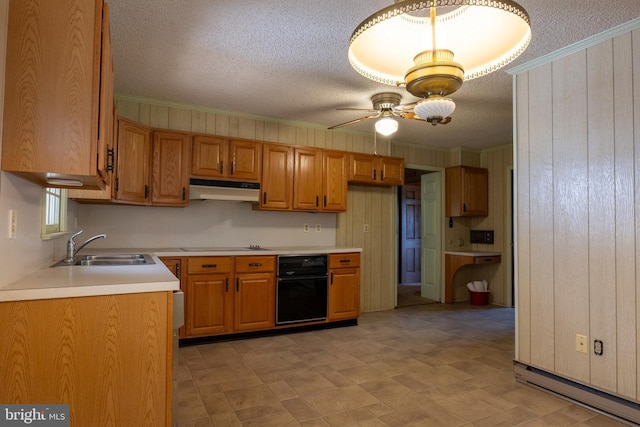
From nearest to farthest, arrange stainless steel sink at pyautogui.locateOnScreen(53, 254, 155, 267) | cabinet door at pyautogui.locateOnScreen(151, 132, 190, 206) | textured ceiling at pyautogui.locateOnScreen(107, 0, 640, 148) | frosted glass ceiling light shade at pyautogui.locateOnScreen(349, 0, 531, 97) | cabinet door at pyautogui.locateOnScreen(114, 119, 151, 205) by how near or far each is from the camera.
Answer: frosted glass ceiling light shade at pyautogui.locateOnScreen(349, 0, 531, 97)
textured ceiling at pyautogui.locateOnScreen(107, 0, 640, 148)
stainless steel sink at pyautogui.locateOnScreen(53, 254, 155, 267)
cabinet door at pyautogui.locateOnScreen(114, 119, 151, 205)
cabinet door at pyautogui.locateOnScreen(151, 132, 190, 206)

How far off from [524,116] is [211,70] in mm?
2560

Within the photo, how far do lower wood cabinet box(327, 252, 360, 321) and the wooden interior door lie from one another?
3.74m

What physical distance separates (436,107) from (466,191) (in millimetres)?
4776

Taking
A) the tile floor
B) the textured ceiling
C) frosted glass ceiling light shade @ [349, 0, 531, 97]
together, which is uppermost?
the textured ceiling

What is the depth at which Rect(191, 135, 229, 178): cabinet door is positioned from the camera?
12.9 ft

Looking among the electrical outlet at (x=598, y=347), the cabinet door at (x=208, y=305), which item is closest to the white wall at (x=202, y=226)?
the cabinet door at (x=208, y=305)

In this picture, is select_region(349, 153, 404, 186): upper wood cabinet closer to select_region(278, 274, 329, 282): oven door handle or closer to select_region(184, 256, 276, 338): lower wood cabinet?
select_region(278, 274, 329, 282): oven door handle

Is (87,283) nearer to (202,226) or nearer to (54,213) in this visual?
(54,213)

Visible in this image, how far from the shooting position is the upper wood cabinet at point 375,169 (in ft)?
15.7

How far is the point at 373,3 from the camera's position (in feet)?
7.43

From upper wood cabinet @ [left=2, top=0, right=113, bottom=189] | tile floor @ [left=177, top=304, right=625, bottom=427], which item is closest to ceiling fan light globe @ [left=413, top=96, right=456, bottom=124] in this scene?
upper wood cabinet @ [left=2, top=0, right=113, bottom=189]

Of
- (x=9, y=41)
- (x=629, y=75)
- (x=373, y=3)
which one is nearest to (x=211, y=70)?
(x=373, y=3)

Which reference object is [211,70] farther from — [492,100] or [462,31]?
[492,100]

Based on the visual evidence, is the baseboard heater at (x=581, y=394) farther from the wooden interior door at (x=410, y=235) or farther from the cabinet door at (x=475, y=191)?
the wooden interior door at (x=410, y=235)
